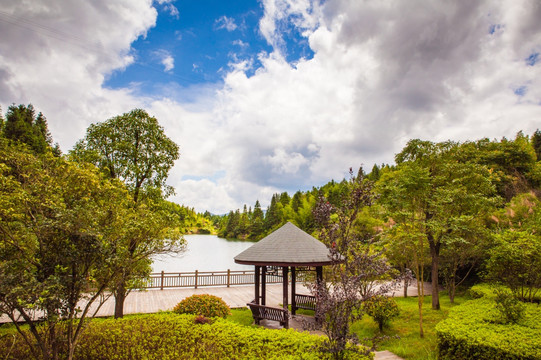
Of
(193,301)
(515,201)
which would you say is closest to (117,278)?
(193,301)

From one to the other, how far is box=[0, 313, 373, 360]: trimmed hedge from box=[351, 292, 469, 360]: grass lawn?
342 centimetres

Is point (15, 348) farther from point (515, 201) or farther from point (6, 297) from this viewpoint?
point (515, 201)

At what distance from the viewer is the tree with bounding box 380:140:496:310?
9594 mm

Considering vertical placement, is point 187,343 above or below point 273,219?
below

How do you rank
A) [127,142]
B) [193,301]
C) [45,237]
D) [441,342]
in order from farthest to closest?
[127,142] < [193,301] < [441,342] < [45,237]

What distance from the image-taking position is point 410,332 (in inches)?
360

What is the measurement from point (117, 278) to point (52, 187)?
7.21ft

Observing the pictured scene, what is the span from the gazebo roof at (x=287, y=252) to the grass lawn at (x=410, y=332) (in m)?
2.58

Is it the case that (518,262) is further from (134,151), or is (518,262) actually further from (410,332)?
(134,151)

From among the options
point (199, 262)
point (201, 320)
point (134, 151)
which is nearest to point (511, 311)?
point (201, 320)

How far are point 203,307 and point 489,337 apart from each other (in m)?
7.66

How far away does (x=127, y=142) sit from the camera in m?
10.7

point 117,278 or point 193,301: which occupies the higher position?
point 117,278

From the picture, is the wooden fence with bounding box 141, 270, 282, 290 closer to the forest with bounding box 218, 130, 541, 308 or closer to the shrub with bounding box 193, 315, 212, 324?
the forest with bounding box 218, 130, 541, 308
